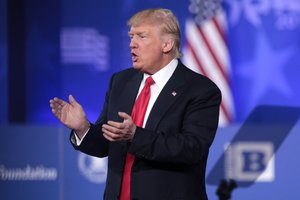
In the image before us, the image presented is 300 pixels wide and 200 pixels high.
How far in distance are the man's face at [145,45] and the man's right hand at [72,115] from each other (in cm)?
25

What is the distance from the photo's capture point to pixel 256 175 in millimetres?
4465

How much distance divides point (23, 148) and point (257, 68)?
5.14ft

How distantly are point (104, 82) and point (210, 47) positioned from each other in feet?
2.42

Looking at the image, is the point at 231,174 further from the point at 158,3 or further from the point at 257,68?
the point at 158,3

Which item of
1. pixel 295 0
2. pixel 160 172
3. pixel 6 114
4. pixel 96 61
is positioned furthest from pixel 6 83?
pixel 160 172

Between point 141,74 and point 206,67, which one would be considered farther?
point 206,67

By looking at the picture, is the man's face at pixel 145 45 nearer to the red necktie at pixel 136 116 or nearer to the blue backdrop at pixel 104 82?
the red necktie at pixel 136 116

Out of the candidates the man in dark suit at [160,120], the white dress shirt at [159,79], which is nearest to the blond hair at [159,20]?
the man in dark suit at [160,120]

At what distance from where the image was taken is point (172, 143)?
238 centimetres

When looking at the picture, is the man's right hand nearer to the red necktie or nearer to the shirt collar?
the red necktie

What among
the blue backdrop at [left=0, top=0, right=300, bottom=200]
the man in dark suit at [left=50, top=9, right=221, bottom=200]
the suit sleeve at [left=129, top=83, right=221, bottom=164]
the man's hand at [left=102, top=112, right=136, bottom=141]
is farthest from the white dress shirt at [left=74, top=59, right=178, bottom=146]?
the blue backdrop at [left=0, top=0, right=300, bottom=200]

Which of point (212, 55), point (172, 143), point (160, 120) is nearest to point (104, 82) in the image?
point (212, 55)

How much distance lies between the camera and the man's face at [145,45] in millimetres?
2518

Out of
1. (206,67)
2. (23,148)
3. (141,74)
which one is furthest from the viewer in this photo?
(206,67)
